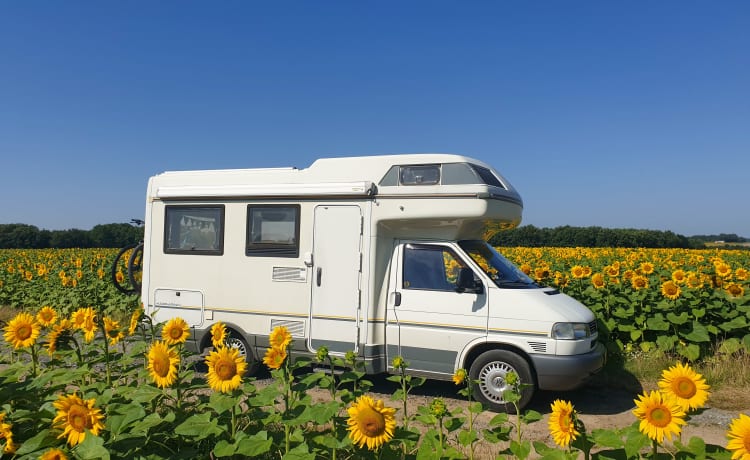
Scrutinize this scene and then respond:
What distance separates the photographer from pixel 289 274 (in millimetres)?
6680

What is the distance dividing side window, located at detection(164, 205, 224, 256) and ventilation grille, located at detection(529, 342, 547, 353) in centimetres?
433

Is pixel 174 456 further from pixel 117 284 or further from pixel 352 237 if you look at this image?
pixel 117 284

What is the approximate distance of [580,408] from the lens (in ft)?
19.5

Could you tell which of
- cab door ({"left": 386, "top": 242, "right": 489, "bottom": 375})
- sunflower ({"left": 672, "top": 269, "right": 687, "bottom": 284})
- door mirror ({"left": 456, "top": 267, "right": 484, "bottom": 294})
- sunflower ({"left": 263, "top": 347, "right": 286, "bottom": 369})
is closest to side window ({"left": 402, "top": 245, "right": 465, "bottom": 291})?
cab door ({"left": 386, "top": 242, "right": 489, "bottom": 375})

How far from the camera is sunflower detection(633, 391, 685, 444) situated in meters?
1.93

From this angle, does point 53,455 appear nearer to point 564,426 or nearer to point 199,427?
point 199,427

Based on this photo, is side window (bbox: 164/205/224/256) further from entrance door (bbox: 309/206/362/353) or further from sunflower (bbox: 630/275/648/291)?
sunflower (bbox: 630/275/648/291)

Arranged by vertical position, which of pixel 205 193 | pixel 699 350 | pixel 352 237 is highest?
pixel 205 193

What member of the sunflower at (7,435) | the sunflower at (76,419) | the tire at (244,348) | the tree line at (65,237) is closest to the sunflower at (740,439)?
the sunflower at (76,419)

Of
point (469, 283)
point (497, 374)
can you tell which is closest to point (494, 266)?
point (469, 283)

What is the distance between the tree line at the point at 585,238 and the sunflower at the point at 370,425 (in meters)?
34.8

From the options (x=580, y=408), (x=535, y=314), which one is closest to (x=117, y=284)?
(x=535, y=314)

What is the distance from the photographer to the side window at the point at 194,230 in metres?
7.12

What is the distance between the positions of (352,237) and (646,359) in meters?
4.42
